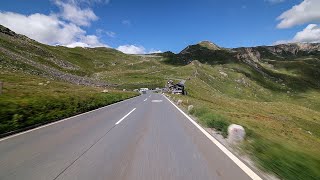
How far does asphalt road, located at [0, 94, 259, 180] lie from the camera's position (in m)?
6.70

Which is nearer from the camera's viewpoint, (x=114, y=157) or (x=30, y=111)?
(x=114, y=157)

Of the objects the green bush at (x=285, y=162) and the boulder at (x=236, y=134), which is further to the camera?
the boulder at (x=236, y=134)

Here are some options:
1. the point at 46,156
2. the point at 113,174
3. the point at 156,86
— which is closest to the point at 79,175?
the point at 113,174

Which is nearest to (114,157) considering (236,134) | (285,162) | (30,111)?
(285,162)

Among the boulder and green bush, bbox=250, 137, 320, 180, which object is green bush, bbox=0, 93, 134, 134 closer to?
the boulder

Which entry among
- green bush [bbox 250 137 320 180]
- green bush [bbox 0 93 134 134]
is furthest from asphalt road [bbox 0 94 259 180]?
green bush [bbox 0 93 134 134]

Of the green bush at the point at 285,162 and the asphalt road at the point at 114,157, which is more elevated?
the asphalt road at the point at 114,157

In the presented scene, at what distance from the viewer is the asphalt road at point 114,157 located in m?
→ 6.70

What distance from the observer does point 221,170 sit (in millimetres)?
7113

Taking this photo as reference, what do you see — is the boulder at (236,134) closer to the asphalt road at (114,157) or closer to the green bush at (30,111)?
the asphalt road at (114,157)

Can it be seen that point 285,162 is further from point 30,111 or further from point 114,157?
point 30,111

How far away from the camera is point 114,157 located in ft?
27.5

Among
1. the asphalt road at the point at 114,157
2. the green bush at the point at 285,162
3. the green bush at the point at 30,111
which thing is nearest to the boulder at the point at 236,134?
the asphalt road at the point at 114,157

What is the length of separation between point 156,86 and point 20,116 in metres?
112
